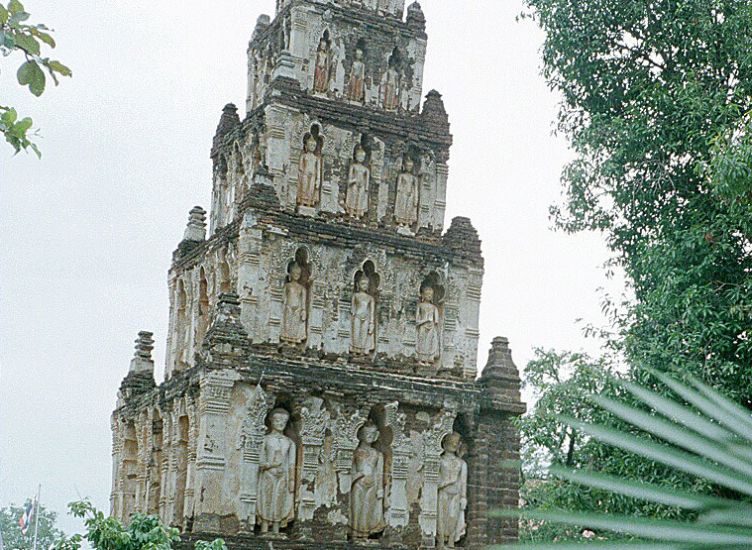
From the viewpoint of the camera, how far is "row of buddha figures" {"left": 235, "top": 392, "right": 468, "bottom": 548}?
16.3 metres

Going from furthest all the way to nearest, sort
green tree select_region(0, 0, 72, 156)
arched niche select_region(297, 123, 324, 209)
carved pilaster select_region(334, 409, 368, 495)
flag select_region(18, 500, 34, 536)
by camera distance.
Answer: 1. flag select_region(18, 500, 34, 536)
2. arched niche select_region(297, 123, 324, 209)
3. carved pilaster select_region(334, 409, 368, 495)
4. green tree select_region(0, 0, 72, 156)

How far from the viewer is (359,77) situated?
62.9ft

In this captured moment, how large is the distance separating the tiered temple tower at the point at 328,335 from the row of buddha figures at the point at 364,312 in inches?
1.2

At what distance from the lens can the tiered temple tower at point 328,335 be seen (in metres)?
16.3

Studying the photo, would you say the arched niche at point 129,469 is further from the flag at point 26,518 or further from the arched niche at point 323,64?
the flag at point 26,518

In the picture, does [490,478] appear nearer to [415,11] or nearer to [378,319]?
[378,319]

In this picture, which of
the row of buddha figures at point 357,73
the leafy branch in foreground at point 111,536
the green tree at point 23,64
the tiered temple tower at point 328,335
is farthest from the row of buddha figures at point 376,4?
the green tree at point 23,64

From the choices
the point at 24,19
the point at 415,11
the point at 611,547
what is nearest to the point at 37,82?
the point at 24,19

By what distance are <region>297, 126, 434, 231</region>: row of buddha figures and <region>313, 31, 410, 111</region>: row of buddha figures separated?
886 millimetres

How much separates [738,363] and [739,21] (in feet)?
15.0

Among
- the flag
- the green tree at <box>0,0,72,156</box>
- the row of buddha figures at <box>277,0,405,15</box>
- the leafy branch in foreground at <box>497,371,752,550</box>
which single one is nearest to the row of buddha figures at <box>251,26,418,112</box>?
the row of buddha figures at <box>277,0,405,15</box>

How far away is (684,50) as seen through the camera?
54.6 feet

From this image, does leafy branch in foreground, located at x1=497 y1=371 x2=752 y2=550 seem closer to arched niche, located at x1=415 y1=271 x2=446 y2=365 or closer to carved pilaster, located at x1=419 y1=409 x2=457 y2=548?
carved pilaster, located at x1=419 y1=409 x2=457 y2=548

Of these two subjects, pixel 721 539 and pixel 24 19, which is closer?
pixel 721 539
